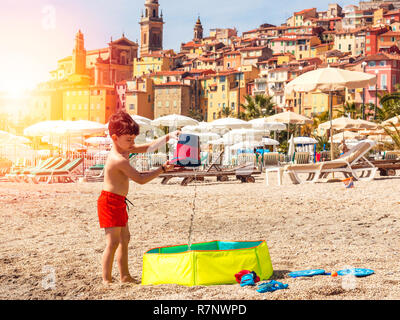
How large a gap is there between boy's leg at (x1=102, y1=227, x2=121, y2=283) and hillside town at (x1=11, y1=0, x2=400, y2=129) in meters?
55.9

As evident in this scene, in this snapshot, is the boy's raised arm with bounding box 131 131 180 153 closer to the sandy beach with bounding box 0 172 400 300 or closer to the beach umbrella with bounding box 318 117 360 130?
the sandy beach with bounding box 0 172 400 300

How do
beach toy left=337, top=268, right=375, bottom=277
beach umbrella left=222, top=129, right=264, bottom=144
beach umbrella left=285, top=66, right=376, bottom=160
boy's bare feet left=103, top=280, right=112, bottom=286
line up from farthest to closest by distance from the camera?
beach umbrella left=222, top=129, right=264, bottom=144
beach umbrella left=285, top=66, right=376, bottom=160
beach toy left=337, top=268, right=375, bottom=277
boy's bare feet left=103, top=280, right=112, bottom=286

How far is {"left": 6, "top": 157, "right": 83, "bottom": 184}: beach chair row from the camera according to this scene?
15914 mm

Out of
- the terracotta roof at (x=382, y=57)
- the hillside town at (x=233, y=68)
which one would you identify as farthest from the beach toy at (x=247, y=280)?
the terracotta roof at (x=382, y=57)

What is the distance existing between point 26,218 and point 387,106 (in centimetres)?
3686

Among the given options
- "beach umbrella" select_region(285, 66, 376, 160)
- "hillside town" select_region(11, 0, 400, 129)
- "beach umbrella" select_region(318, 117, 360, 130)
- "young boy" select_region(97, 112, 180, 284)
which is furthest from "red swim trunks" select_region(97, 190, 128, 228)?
"hillside town" select_region(11, 0, 400, 129)

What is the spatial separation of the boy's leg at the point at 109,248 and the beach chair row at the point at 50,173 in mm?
12203

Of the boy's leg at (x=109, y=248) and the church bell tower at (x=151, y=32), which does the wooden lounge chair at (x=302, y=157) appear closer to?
the boy's leg at (x=109, y=248)

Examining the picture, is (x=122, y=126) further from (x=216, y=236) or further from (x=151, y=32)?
(x=151, y=32)

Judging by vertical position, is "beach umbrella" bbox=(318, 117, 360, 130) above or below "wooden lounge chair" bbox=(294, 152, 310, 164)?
above

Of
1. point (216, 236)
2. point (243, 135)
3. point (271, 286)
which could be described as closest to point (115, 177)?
point (271, 286)

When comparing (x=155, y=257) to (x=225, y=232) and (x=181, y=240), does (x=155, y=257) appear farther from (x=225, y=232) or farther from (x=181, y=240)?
(x=225, y=232)

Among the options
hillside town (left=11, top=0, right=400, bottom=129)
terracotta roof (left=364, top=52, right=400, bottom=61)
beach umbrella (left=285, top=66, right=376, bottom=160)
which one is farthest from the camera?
hillside town (left=11, top=0, right=400, bottom=129)

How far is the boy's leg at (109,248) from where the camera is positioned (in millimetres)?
3990
